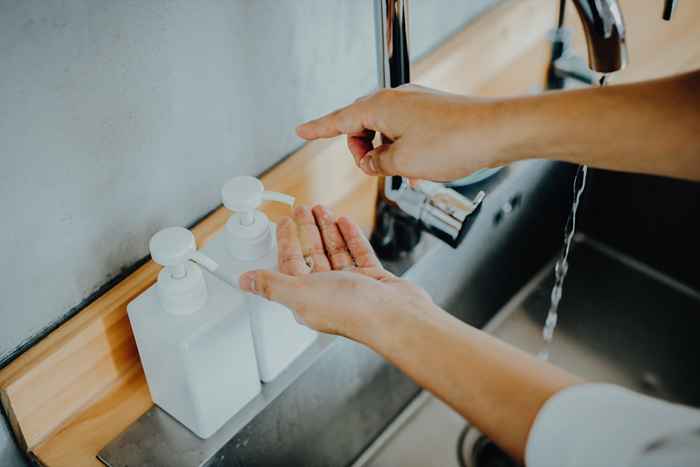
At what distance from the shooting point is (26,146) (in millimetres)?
524

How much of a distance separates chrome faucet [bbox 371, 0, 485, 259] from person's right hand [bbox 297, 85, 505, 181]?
5 cm

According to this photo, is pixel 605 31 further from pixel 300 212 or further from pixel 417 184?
pixel 300 212

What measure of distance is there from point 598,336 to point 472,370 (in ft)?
1.81

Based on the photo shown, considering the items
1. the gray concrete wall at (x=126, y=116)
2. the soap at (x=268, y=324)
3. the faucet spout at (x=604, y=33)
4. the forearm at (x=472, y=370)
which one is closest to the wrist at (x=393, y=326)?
the forearm at (x=472, y=370)

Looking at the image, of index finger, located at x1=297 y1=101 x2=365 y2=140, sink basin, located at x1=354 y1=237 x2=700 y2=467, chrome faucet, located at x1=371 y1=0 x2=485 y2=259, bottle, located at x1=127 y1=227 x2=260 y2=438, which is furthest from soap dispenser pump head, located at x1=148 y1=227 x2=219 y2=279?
sink basin, located at x1=354 y1=237 x2=700 y2=467

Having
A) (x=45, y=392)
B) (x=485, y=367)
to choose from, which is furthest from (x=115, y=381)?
(x=485, y=367)

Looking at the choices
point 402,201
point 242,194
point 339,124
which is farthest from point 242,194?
point 402,201

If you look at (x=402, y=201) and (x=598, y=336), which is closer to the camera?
(x=402, y=201)

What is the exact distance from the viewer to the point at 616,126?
0.55m

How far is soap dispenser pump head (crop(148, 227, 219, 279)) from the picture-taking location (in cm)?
56

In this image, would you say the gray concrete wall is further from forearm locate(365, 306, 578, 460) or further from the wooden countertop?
forearm locate(365, 306, 578, 460)

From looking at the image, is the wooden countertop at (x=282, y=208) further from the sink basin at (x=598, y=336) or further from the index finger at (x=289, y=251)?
the sink basin at (x=598, y=336)

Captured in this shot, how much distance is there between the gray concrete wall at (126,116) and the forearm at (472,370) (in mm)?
228

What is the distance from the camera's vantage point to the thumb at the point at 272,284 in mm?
582
